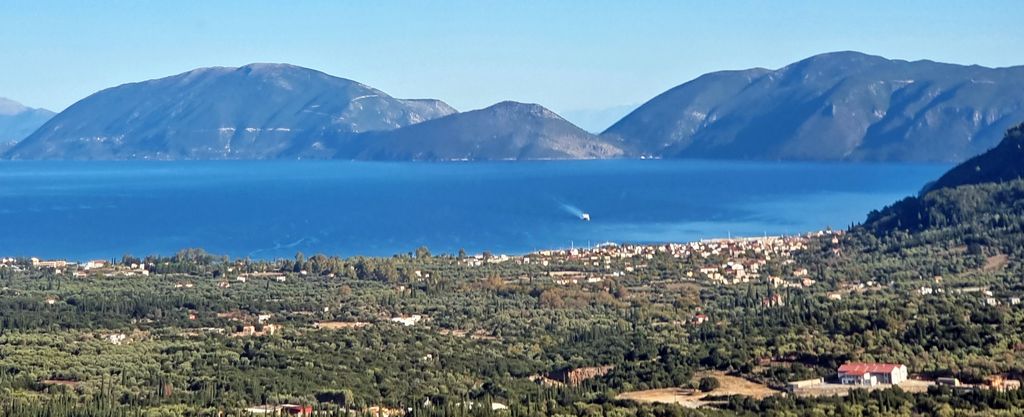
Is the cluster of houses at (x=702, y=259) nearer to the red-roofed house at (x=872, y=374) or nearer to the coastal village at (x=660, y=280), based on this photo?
the coastal village at (x=660, y=280)

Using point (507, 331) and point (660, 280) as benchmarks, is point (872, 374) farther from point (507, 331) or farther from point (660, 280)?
point (660, 280)

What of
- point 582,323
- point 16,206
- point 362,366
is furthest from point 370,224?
point 362,366

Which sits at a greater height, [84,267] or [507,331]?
[84,267]

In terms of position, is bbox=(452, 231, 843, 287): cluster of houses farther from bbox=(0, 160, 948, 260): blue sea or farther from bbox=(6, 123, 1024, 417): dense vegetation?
bbox=(0, 160, 948, 260): blue sea

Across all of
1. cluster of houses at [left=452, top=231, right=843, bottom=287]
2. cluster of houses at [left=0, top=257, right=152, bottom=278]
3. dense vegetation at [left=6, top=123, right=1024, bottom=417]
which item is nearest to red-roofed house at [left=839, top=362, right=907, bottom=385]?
dense vegetation at [left=6, top=123, right=1024, bottom=417]

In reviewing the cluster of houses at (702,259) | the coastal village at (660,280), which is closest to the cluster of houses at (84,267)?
the coastal village at (660,280)

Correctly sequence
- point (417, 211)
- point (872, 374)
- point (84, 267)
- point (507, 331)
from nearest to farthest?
point (872, 374)
point (507, 331)
point (84, 267)
point (417, 211)

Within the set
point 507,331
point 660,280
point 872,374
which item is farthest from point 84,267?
point 872,374
